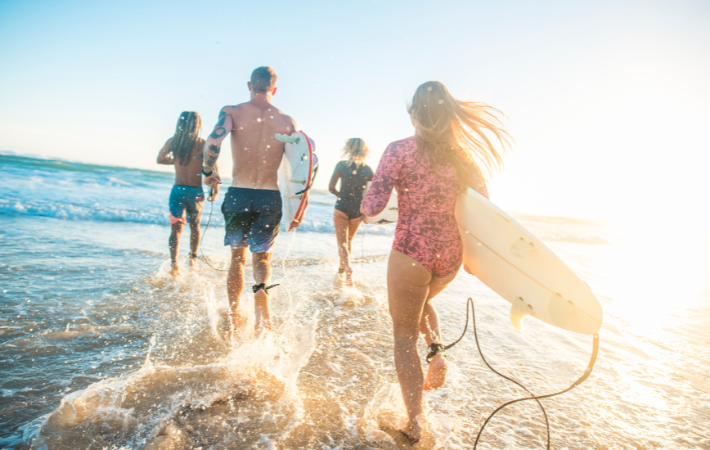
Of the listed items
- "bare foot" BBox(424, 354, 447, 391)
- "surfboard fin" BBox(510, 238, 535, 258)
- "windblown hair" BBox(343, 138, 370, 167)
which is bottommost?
"bare foot" BBox(424, 354, 447, 391)

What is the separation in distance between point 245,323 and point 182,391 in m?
1.16

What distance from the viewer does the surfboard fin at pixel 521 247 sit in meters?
2.01

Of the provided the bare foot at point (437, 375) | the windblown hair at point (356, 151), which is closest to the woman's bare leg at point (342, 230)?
the windblown hair at point (356, 151)

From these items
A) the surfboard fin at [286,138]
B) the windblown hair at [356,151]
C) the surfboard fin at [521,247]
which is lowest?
the surfboard fin at [521,247]

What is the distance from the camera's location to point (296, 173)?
3129 mm

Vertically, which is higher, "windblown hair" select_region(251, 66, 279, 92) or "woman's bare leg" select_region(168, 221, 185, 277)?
"windblown hair" select_region(251, 66, 279, 92)

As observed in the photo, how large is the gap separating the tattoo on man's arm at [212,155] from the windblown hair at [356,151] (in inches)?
97.5

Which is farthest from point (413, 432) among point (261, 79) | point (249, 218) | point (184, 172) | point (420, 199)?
point (184, 172)

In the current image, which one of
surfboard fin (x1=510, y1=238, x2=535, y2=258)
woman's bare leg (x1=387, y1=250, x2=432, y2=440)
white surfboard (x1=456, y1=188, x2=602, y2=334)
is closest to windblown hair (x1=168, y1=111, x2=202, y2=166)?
woman's bare leg (x1=387, y1=250, x2=432, y2=440)

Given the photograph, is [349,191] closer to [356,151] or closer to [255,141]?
[356,151]

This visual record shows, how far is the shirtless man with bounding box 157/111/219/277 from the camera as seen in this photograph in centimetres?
443

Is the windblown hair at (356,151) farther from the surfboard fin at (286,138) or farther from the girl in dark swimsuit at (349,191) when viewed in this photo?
the surfboard fin at (286,138)

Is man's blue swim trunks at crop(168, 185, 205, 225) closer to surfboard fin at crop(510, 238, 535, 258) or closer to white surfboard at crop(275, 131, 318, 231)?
white surfboard at crop(275, 131, 318, 231)

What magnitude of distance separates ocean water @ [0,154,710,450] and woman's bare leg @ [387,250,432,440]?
0.77 feet
